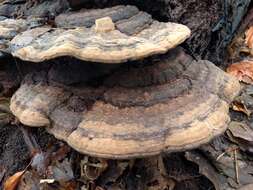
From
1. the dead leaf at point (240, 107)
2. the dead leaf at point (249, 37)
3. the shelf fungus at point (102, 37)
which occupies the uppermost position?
the shelf fungus at point (102, 37)

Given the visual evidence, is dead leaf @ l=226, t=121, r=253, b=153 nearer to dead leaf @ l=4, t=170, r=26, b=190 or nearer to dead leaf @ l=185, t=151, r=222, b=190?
dead leaf @ l=185, t=151, r=222, b=190

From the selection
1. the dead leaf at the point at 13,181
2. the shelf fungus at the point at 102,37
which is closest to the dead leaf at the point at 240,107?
the shelf fungus at the point at 102,37

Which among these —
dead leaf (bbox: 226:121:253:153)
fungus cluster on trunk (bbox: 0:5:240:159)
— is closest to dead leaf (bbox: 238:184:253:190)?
dead leaf (bbox: 226:121:253:153)

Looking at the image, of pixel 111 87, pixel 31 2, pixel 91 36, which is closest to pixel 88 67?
pixel 111 87

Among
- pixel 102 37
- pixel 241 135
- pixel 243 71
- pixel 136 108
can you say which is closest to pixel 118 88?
pixel 136 108

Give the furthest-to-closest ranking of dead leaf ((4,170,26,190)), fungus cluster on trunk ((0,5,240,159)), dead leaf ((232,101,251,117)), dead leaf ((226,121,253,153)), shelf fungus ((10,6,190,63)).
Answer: dead leaf ((232,101,251,117)) < dead leaf ((226,121,253,153)) < dead leaf ((4,170,26,190)) < fungus cluster on trunk ((0,5,240,159)) < shelf fungus ((10,6,190,63))

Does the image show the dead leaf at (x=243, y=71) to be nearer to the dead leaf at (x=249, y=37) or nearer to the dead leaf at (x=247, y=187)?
the dead leaf at (x=249, y=37)

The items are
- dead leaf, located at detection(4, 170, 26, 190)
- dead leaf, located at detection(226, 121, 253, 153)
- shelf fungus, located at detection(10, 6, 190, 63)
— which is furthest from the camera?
dead leaf, located at detection(226, 121, 253, 153)
